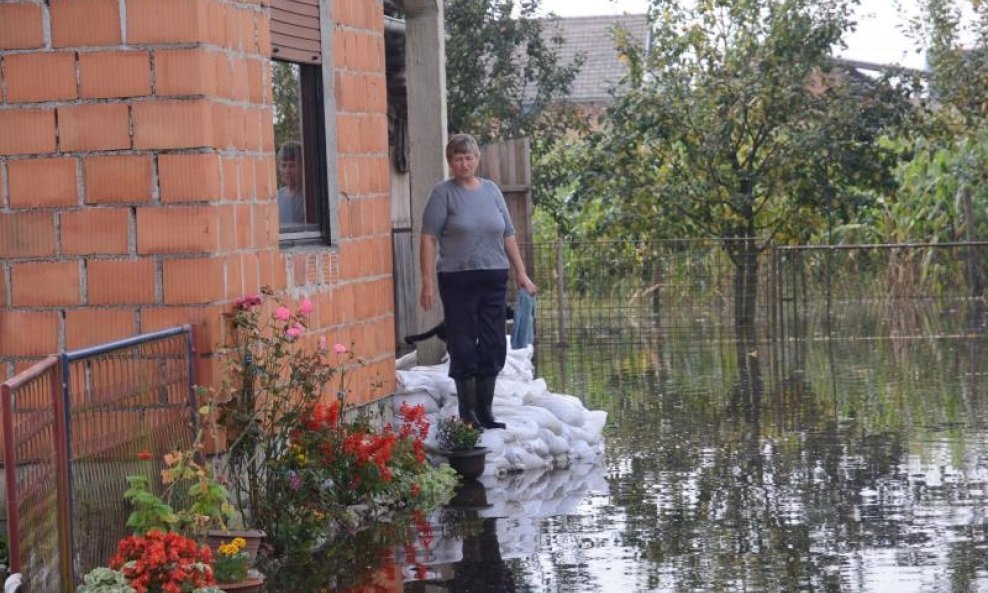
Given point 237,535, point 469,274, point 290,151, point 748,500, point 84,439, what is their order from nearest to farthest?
point 84,439 < point 237,535 < point 748,500 < point 290,151 < point 469,274

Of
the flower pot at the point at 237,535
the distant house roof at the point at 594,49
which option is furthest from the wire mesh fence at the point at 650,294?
the distant house roof at the point at 594,49

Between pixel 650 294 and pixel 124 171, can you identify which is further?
pixel 650 294

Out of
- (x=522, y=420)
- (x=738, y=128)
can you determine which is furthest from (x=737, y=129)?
(x=522, y=420)

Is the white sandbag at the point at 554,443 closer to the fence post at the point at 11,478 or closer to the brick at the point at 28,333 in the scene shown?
the brick at the point at 28,333

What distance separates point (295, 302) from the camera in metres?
9.13

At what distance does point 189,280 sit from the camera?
7.92 meters

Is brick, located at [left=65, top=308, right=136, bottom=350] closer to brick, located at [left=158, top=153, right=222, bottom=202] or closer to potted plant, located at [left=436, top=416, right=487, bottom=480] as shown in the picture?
brick, located at [left=158, top=153, right=222, bottom=202]

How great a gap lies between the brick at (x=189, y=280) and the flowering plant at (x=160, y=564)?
1.68 meters

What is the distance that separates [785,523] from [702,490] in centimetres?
116

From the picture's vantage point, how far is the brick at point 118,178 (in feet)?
26.1

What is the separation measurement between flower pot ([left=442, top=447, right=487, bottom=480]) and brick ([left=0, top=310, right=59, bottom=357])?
2919 mm

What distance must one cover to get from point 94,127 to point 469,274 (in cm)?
346

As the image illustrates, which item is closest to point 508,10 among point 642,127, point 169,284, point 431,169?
point 642,127

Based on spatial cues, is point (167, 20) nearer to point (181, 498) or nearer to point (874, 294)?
point (181, 498)
